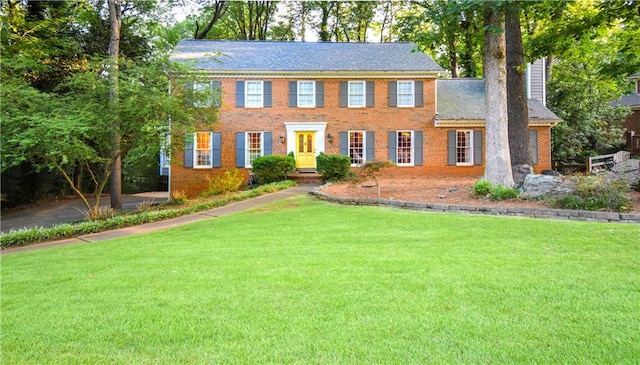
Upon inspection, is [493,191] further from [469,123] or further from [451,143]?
[469,123]

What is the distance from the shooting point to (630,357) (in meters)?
2.41

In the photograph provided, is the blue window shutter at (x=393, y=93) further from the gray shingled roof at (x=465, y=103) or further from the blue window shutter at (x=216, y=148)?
the blue window shutter at (x=216, y=148)

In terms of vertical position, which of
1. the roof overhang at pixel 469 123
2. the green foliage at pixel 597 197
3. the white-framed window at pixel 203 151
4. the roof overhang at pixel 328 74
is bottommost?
the green foliage at pixel 597 197

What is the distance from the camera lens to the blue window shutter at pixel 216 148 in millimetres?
18109

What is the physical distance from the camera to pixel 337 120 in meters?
18.6

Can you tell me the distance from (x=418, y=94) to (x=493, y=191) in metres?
10.2

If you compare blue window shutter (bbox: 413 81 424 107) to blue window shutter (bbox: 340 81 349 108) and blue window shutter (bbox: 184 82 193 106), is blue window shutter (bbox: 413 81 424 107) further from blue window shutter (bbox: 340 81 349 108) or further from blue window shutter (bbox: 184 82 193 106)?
blue window shutter (bbox: 184 82 193 106)

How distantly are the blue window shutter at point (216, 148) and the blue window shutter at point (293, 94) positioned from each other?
3718 mm

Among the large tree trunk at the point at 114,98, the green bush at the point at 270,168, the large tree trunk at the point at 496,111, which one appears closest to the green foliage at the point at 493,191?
the large tree trunk at the point at 496,111

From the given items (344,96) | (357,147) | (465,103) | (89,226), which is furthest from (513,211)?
(465,103)

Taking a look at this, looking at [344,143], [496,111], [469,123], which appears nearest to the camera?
[496,111]

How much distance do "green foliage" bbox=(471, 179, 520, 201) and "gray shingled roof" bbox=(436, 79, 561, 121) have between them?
9.21m

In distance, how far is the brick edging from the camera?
23.7 feet

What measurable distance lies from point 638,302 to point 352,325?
249cm
